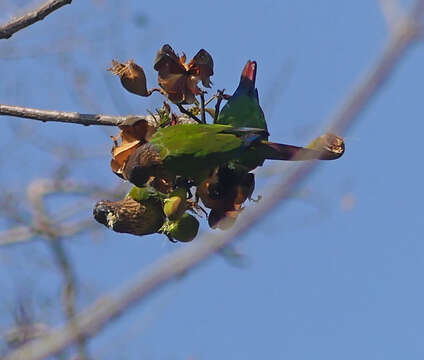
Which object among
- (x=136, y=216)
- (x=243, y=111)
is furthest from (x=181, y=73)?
(x=136, y=216)

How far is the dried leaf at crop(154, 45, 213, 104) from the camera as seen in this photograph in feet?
9.47

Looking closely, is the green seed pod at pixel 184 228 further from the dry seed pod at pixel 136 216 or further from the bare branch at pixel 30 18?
the bare branch at pixel 30 18

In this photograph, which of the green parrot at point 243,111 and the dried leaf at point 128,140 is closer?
the dried leaf at point 128,140

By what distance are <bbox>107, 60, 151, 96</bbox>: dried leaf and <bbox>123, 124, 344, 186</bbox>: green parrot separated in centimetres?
21

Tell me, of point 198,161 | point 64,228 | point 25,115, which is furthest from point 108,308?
point 64,228

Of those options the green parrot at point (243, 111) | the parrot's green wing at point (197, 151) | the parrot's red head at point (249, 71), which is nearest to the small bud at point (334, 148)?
the parrot's green wing at point (197, 151)

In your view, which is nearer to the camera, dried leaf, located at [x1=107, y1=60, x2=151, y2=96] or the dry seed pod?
the dry seed pod

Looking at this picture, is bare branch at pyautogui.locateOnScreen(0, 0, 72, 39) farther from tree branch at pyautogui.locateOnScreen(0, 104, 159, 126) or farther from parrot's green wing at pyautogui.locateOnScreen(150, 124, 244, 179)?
parrot's green wing at pyautogui.locateOnScreen(150, 124, 244, 179)

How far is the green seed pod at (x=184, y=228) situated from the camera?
9.15 ft

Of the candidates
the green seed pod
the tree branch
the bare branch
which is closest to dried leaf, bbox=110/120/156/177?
the tree branch

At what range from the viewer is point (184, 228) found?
9.16 feet

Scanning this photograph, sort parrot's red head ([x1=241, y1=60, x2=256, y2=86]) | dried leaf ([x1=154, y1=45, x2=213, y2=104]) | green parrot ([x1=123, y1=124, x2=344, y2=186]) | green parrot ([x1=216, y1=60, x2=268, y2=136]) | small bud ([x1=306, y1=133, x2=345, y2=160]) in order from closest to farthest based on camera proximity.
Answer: small bud ([x1=306, y1=133, x2=345, y2=160]), green parrot ([x1=123, y1=124, x2=344, y2=186]), dried leaf ([x1=154, y1=45, x2=213, y2=104]), green parrot ([x1=216, y1=60, x2=268, y2=136]), parrot's red head ([x1=241, y1=60, x2=256, y2=86])

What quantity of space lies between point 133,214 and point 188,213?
7.3 inches

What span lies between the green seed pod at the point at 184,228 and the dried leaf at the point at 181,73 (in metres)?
0.41
